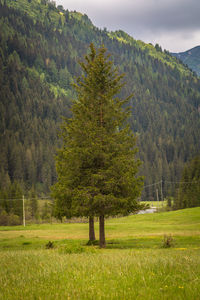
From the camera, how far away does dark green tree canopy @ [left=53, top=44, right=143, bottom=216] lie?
24.0 meters

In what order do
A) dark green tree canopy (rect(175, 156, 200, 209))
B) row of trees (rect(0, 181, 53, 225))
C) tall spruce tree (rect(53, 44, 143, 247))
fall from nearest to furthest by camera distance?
tall spruce tree (rect(53, 44, 143, 247)) → dark green tree canopy (rect(175, 156, 200, 209)) → row of trees (rect(0, 181, 53, 225))

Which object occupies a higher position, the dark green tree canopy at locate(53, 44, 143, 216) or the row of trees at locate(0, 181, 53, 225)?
the dark green tree canopy at locate(53, 44, 143, 216)

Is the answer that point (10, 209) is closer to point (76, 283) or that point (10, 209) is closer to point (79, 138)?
point (79, 138)

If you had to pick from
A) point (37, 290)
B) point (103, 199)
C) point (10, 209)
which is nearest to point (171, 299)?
point (37, 290)

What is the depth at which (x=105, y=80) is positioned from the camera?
2752 centimetres

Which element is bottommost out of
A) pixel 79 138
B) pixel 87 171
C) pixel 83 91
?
pixel 87 171

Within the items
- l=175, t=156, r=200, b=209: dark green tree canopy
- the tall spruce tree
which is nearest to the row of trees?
l=175, t=156, r=200, b=209: dark green tree canopy

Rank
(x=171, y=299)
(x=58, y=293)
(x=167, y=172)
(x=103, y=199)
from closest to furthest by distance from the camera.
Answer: (x=171, y=299)
(x=58, y=293)
(x=103, y=199)
(x=167, y=172)

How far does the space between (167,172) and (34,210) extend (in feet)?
355

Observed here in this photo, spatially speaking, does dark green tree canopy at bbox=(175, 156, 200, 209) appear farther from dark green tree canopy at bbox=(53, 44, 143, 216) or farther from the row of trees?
dark green tree canopy at bbox=(53, 44, 143, 216)

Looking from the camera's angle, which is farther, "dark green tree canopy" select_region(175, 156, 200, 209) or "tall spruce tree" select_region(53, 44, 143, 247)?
"dark green tree canopy" select_region(175, 156, 200, 209)

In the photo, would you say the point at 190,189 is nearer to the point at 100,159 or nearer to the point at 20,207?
the point at 20,207

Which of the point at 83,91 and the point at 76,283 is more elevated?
the point at 83,91

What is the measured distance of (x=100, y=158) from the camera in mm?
25234
